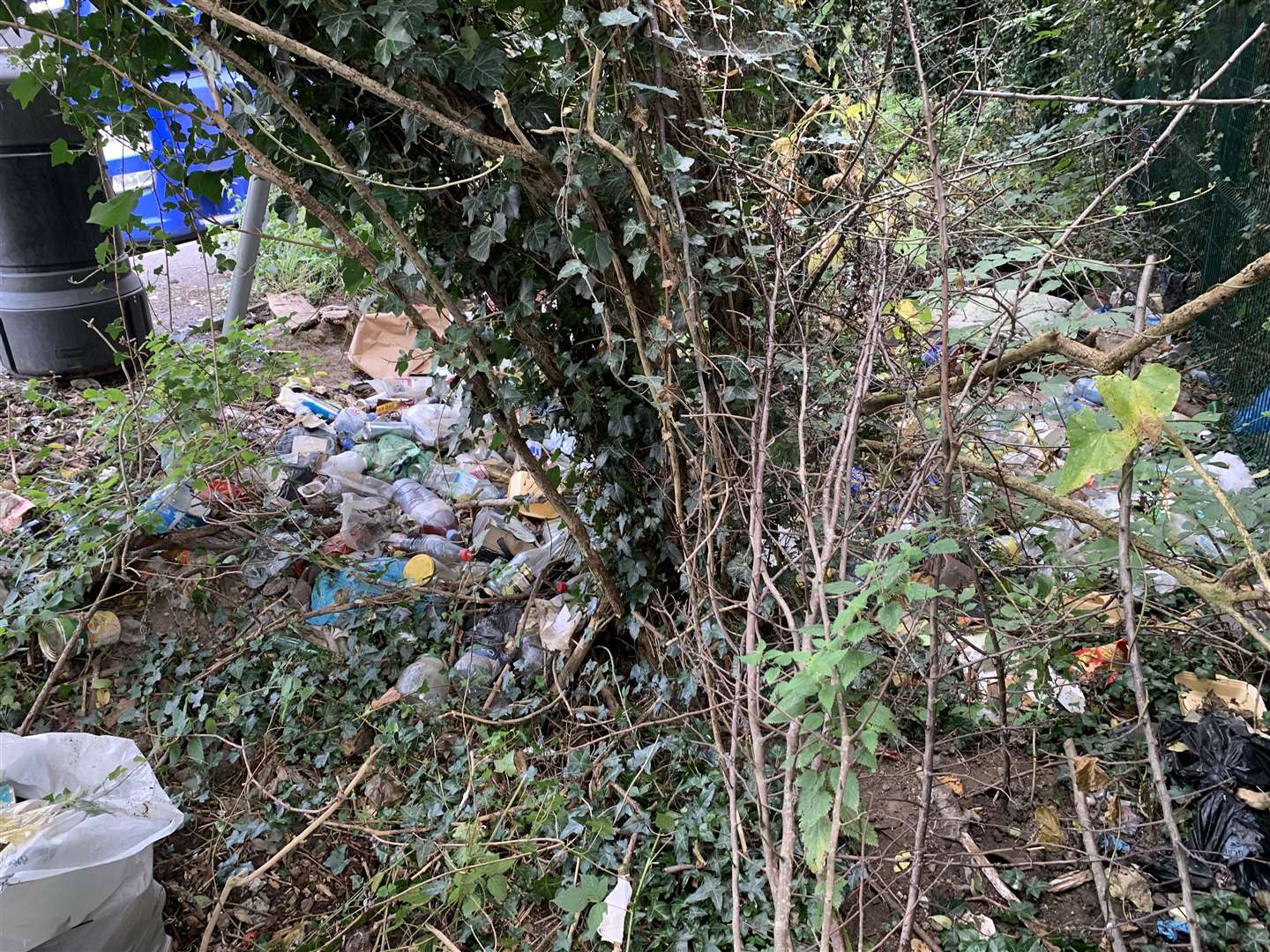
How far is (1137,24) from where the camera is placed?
6.01 m

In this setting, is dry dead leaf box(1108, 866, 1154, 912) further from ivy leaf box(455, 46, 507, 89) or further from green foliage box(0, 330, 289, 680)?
green foliage box(0, 330, 289, 680)

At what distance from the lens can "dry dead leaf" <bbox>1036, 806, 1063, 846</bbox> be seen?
2.34 meters

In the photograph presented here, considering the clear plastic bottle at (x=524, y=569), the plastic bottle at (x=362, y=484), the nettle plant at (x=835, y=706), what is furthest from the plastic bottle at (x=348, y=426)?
the nettle plant at (x=835, y=706)

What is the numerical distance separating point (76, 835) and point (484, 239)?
178 cm

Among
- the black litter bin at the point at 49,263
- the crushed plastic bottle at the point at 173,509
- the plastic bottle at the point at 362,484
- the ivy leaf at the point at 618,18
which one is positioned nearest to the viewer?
the ivy leaf at the point at 618,18

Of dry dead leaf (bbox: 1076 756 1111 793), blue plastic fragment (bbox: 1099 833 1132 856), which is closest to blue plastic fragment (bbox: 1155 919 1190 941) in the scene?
blue plastic fragment (bbox: 1099 833 1132 856)

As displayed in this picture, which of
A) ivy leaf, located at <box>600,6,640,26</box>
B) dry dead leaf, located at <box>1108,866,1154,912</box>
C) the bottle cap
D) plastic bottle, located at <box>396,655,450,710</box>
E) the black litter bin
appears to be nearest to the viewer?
ivy leaf, located at <box>600,6,640,26</box>

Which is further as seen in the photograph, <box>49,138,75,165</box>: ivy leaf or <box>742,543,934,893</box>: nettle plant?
<box>49,138,75,165</box>: ivy leaf

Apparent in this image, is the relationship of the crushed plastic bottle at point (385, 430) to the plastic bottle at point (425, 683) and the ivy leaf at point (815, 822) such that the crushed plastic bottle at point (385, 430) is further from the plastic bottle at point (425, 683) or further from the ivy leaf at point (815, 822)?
the ivy leaf at point (815, 822)

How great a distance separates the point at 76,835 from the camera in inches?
84.4

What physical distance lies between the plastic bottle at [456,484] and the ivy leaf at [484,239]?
1.90 meters

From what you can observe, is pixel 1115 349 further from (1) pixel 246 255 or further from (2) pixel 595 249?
(1) pixel 246 255

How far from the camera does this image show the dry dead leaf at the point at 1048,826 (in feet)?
7.67

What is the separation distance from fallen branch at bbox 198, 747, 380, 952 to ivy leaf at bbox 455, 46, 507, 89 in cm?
199
